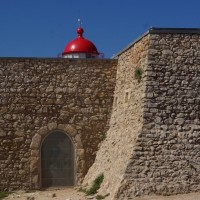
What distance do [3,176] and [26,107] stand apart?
222cm

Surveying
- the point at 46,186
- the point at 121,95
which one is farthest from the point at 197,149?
the point at 46,186

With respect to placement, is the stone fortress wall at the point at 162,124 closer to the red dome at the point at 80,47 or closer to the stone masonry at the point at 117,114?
the stone masonry at the point at 117,114

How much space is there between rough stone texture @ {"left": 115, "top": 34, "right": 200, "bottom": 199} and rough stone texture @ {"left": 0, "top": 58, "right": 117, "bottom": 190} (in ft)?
10.1

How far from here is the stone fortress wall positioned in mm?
12523

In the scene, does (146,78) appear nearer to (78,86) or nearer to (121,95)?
(121,95)

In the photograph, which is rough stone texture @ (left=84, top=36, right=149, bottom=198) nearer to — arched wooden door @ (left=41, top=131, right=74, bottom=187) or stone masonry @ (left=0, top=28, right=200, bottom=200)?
stone masonry @ (left=0, top=28, right=200, bottom=200)

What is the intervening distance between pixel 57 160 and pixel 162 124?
13.9ft

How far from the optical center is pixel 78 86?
15.9m

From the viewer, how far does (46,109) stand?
15625mm

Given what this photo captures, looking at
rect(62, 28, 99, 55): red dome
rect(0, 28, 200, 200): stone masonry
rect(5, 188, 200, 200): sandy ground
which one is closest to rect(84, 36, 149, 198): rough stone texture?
rect(0, 28, 200, 200): stone masonry

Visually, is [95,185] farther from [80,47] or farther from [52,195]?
[80,47]

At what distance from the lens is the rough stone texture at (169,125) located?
1250 centimetres

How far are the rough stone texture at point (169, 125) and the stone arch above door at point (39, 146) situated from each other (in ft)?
11.0

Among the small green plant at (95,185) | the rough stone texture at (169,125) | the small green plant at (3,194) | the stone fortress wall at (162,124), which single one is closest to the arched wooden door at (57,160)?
the small green plant at (3,194)
